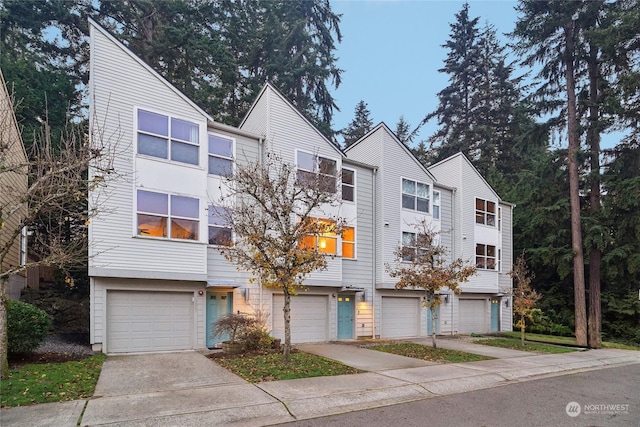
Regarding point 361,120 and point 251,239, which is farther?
point 361,120

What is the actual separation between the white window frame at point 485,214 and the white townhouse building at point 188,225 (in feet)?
22.0

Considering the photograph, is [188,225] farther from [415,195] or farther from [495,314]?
[495,314]

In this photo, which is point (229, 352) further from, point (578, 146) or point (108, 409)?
point (578, 146)

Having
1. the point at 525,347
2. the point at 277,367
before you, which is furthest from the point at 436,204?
the point at 277,367

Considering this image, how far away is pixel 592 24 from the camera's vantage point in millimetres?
19281

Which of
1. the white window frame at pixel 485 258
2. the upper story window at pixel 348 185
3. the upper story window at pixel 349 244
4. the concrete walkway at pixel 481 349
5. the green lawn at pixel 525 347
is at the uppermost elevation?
the upper story window at pixel 348 185

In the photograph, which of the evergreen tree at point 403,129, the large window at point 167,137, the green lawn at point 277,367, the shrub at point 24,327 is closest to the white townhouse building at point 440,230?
the green lawn at point 277,367

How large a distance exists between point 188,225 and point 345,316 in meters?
7.75

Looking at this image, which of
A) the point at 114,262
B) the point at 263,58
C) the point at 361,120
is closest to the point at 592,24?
the point at 263,58

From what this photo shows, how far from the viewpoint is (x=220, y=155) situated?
14.4m

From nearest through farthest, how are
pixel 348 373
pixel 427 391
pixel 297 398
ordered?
pixel 297 398
pixel 427 391
pixel 348 373

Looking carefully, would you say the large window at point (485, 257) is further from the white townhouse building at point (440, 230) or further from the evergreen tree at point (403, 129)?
the evergreen tree at point (403, 129)

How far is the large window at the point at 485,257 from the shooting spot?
72.5 feet

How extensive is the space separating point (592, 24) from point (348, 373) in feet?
65.3
